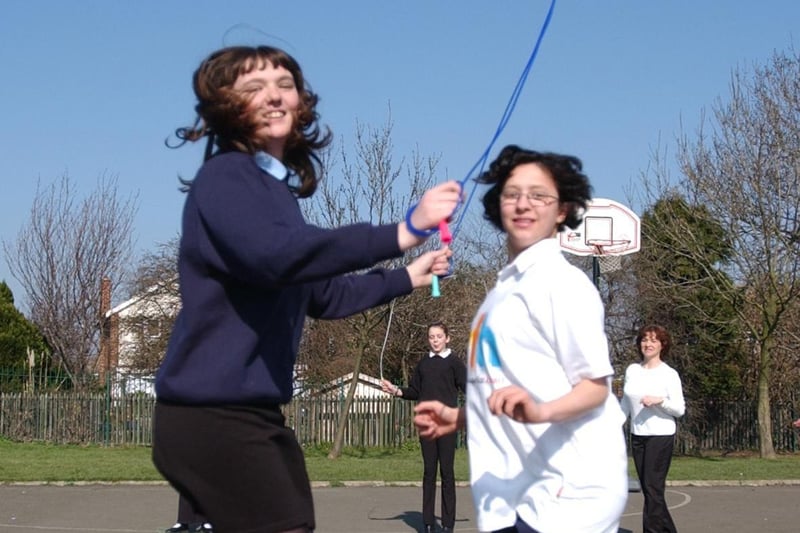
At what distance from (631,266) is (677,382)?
79.6 feet

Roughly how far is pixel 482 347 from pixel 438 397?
7502 mm

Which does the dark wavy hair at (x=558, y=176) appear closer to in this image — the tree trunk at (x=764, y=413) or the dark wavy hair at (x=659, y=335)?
the dark wavy hair at (x=659, y=335)

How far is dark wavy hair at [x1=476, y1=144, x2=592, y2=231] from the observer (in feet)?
12.3

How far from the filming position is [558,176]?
Result: 375 centimetres

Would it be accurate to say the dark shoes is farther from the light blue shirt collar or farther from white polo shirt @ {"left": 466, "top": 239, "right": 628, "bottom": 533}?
the light blue shirt collar

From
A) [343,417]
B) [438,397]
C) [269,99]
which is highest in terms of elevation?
[269,99]

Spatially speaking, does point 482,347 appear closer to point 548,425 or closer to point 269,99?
point 548,425

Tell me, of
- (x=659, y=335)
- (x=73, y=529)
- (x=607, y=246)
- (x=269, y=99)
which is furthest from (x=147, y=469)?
(x=269, y=99)

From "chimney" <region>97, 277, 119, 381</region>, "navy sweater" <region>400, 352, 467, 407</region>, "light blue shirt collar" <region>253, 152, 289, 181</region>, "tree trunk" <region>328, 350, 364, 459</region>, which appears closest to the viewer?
"light blue shirt collar" <region>253, 152, 289, 181</region>

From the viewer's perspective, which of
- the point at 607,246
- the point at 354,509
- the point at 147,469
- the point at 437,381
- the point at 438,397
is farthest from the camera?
the point at 147,469

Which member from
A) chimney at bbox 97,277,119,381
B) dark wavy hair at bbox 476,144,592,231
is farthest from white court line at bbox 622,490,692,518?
chimney at bbox 97,277,119,381

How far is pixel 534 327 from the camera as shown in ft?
11.1

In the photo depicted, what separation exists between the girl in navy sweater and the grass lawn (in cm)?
1256

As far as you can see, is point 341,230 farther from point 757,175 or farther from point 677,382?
point 757,175
